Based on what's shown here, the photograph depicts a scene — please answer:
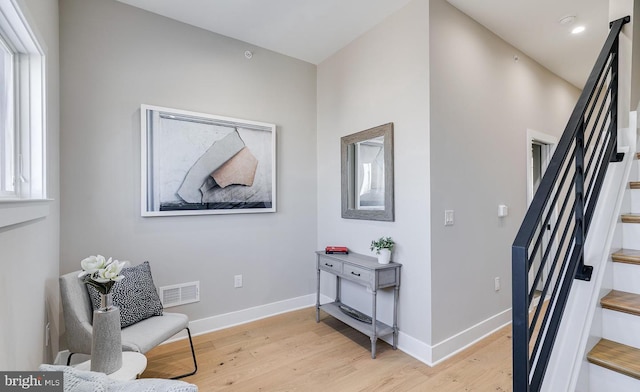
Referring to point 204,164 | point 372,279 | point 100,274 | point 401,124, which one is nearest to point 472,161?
Result: point 401,124

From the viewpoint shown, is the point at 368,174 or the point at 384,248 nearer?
the point at 384,248

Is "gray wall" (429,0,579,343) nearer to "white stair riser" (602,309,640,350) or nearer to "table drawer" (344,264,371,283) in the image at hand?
"table drawer" (344,264,371,283)

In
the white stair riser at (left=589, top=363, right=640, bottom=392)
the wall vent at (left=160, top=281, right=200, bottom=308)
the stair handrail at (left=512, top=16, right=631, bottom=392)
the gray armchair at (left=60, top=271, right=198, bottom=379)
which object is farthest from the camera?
the wall vent at (left=160, top=281, right=200, bottom=308)

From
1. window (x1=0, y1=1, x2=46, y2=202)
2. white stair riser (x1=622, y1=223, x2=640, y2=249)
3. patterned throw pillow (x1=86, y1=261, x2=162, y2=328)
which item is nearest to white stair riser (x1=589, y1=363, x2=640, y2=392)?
white stair riser (x1=622, y1=223, x2=640, y2=249)

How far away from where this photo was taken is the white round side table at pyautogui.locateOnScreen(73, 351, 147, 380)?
1530 millimetres

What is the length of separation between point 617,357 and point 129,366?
2.24m

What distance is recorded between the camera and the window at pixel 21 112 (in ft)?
4.88

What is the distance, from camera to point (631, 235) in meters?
1.57

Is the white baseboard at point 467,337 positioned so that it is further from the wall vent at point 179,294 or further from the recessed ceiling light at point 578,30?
the recessed ceiling light at point 578,30

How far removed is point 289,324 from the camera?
310 cm

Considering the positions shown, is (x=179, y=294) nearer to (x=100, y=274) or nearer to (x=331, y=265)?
(x=100, y=274)

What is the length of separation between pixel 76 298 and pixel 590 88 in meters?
3.18

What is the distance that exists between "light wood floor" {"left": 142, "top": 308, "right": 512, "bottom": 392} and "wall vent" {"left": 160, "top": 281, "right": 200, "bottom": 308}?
349 millimetres

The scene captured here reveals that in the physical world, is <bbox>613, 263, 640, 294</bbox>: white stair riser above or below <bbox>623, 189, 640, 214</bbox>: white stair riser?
below
